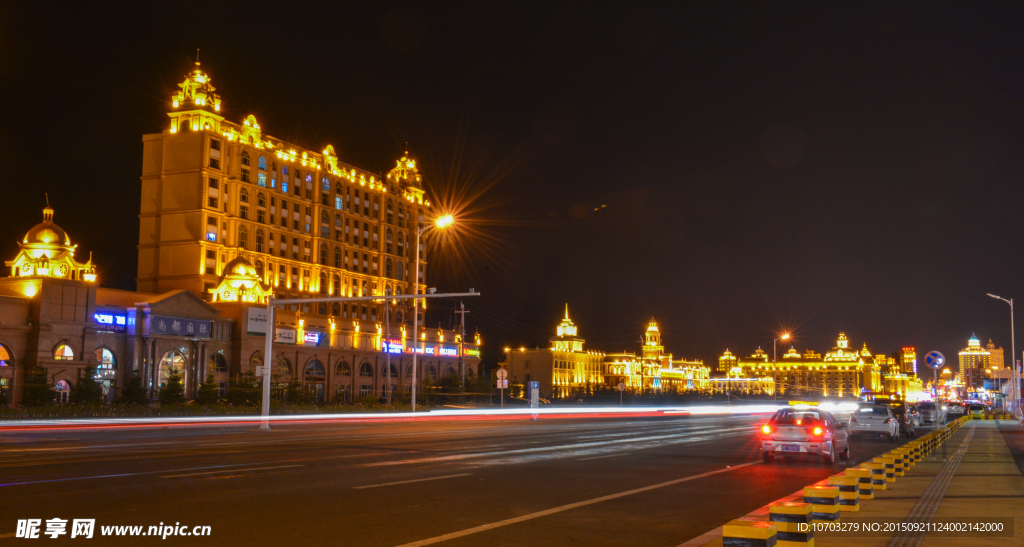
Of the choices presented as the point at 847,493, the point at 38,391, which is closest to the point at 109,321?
the point at 38,391

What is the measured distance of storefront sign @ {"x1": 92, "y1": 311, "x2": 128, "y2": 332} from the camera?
2547 inches

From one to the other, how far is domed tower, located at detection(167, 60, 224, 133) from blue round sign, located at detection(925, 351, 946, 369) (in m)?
82.6

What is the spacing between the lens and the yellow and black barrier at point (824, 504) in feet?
31.9

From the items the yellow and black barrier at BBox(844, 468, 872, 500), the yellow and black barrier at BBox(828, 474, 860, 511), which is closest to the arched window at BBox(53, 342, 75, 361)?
the yellow and black barrier at BBox(844, 468, 872, 500)

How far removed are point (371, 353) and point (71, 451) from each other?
73312 mm

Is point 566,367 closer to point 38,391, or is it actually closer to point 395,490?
point 38,391

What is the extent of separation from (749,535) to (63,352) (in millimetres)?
65197

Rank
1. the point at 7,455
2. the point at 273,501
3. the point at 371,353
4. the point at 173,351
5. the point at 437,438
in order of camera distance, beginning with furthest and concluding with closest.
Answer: the point at 371,353 → the point at 173,351 → the point at 437,438 → the point at 7,455 → the point at 273,501

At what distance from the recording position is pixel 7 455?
19.3 meters

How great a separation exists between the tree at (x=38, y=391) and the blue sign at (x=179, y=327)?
13048 mm

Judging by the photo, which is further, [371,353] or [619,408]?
[371,353]

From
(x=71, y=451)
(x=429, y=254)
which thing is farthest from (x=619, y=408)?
(x=429, y=254)

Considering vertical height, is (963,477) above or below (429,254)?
below

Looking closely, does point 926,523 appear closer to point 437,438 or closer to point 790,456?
point 790,456
